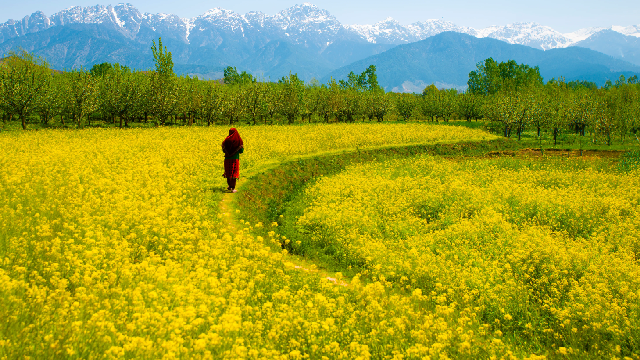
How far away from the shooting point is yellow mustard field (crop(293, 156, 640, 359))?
736 centimetres

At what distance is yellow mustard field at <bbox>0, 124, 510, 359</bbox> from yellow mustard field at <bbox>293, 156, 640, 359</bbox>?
0.68 ft

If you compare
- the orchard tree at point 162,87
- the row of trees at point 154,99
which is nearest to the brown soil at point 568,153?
the row of trees at point 154,99

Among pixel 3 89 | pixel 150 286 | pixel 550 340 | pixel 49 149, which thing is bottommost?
pixel 550 340

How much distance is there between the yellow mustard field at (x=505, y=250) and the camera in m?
7.36

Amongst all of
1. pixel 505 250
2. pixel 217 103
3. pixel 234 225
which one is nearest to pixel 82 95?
pixel 217 103

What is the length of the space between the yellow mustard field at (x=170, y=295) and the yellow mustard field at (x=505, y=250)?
207mm

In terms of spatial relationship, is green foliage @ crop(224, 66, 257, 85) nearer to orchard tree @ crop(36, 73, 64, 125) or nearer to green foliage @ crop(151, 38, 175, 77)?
green foliage @ crop(151, 38, 175, 77)

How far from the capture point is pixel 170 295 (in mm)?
6484

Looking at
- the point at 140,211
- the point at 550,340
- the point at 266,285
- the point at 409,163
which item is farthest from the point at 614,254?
the point at 409,163

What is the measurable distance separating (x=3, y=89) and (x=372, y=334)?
4195cm

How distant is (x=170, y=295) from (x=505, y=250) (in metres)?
9.23

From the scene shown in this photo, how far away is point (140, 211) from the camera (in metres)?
10.6

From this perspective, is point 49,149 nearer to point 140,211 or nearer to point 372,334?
point 140,211

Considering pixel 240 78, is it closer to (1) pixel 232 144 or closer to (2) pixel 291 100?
(2) pixel 291 100
